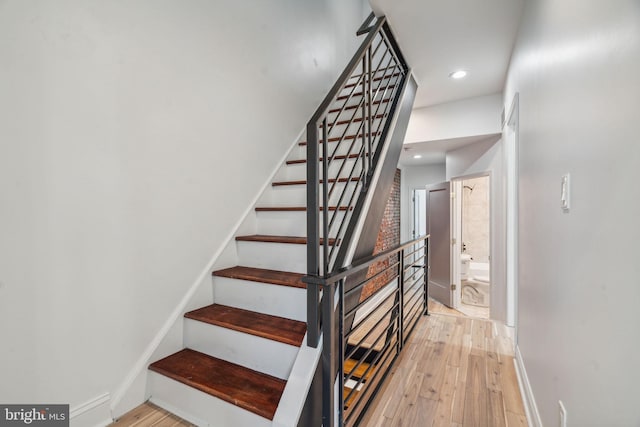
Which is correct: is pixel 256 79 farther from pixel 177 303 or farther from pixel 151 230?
pixel 177 303

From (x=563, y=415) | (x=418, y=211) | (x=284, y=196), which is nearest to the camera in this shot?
(x=563, y=415)

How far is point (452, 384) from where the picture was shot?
1.87m

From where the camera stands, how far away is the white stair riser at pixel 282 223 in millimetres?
2117

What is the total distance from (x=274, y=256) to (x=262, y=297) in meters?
0.33

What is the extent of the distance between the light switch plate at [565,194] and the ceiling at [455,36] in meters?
1.55

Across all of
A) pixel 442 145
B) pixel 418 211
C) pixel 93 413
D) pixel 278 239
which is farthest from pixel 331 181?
pixel 418 211

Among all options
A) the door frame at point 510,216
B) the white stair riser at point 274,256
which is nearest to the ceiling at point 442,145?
the door frame at point 510,216

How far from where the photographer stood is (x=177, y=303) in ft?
5.68

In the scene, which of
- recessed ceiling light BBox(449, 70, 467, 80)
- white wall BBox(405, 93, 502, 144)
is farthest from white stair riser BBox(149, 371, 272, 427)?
white wall BBox(405, 93, 502, 144)

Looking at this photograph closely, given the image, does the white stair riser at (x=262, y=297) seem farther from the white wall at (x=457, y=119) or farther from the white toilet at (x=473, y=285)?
the white toilet at (x=473, y=285)

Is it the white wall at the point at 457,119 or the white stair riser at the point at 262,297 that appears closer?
the white stair riser at the point at 262,297

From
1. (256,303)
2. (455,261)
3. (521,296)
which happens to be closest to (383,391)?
(256,303)

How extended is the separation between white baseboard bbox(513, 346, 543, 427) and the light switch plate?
1041mm

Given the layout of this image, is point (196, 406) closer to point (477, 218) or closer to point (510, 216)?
point (510, 216)
